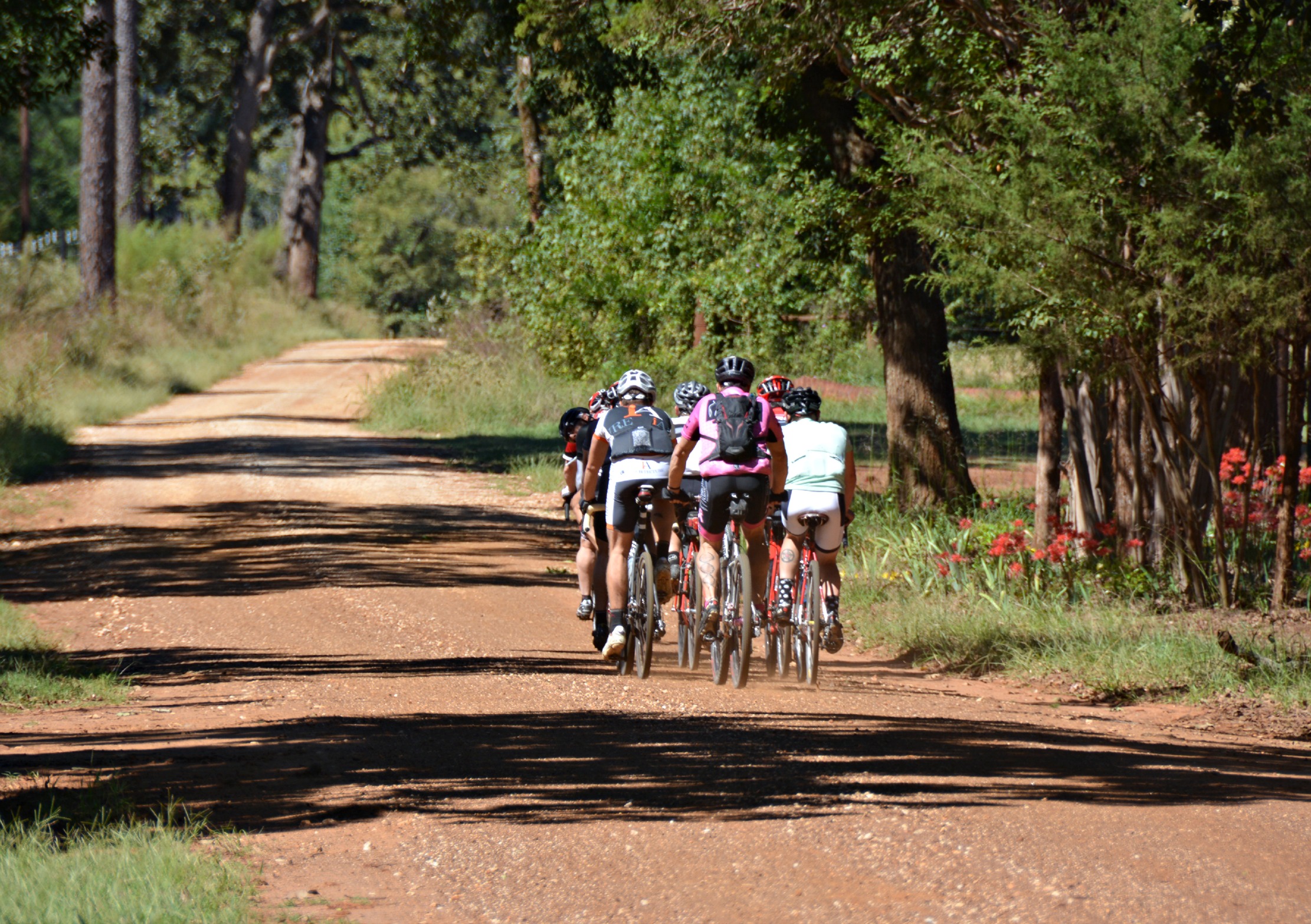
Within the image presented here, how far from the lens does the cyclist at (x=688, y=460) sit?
8992 mm

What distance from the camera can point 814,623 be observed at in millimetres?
8922

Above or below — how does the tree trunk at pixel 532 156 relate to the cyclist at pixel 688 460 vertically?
above

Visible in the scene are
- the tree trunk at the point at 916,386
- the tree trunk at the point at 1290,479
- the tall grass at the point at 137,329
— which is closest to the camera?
the tree trunk at the point at 1290,479

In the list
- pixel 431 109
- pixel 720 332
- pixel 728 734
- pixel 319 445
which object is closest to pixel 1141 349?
pixel 728 734

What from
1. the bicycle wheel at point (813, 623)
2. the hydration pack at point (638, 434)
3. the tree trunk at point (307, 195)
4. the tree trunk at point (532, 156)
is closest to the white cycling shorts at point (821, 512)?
the bicycle wheel at point (813, 623)

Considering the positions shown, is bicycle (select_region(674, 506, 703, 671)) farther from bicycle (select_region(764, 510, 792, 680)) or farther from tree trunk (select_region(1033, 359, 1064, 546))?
tree trunk (select_region(1033, 359, 1064, 546))

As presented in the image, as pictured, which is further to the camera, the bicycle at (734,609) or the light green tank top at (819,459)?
the light green tank top at (819,459)

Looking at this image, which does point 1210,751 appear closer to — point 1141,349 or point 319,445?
point 1141,349

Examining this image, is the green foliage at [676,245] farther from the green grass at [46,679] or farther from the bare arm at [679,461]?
the green grass at [46,679]

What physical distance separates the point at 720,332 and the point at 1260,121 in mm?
12309

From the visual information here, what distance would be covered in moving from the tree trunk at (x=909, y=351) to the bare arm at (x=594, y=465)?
615 centimetres

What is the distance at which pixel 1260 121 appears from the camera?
9.62 metres

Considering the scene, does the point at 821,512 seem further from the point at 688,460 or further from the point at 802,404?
the point at 688,460

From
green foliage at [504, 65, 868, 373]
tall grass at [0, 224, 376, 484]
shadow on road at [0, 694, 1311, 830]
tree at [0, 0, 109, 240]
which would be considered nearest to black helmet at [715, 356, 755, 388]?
shadow on road at [0, 694, 1311, 830]
